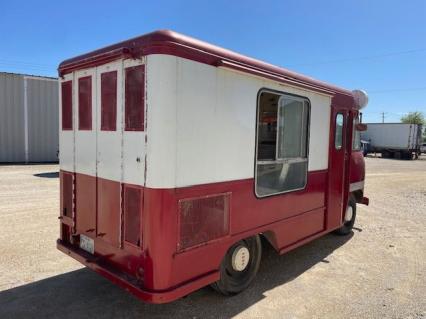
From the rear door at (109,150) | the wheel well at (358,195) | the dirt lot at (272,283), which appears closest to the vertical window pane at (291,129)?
the dirt lot at (272,283)

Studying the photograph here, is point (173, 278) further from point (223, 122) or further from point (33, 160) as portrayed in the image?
point (33, 160)

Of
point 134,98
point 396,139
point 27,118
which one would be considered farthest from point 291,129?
point 396,139

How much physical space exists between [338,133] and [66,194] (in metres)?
4.02

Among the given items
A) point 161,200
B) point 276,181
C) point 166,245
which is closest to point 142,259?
point 166,245

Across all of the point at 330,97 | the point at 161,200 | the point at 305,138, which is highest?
the point at 330,97

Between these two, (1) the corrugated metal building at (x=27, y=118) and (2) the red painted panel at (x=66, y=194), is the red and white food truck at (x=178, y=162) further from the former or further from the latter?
(1) the corrugated metal building at (x=27, y=118)

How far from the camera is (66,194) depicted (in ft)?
13.5

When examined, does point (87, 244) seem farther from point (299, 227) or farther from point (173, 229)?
point (299, 227)

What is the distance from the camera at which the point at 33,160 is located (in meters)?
16.8

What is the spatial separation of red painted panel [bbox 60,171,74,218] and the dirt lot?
0.82m

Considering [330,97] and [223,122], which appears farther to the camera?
[330,97]

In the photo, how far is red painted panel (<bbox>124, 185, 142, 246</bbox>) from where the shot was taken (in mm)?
3107

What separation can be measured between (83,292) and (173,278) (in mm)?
1385

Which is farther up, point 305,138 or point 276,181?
point 305,138
